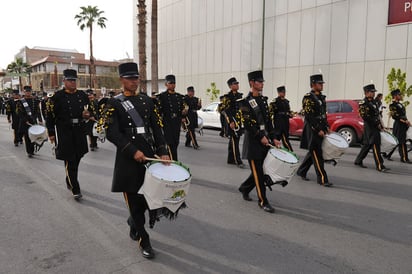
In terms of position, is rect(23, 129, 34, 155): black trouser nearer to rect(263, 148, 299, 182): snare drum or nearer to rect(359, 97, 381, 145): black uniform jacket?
rect(263, 148, 299, 182): snare drum

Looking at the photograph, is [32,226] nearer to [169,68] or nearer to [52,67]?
[169,68]

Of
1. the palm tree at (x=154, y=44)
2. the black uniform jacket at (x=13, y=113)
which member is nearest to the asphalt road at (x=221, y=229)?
the black uniform jacket at (x=13, y=113)

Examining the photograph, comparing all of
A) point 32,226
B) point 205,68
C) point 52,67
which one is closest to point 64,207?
point 32,226

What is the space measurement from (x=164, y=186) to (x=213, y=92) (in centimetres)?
2163

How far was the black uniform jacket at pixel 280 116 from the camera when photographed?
28.0 feet

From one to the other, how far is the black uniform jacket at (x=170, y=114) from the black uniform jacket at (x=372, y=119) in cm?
418

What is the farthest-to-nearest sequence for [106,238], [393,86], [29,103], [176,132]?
[393,86], [29,103], [176,132], [106,238]

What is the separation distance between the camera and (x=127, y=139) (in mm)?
3676

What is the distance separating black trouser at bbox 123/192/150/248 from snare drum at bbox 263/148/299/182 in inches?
78.6

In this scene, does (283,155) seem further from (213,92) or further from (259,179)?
(213,92)

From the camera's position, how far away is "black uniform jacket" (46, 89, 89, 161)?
5.82 metres

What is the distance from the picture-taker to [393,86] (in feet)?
50.6

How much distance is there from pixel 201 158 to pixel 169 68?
23.0 metres

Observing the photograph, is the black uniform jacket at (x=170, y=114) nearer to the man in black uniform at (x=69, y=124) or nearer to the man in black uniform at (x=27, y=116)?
the man in black uniform at (x=69, y=124)
